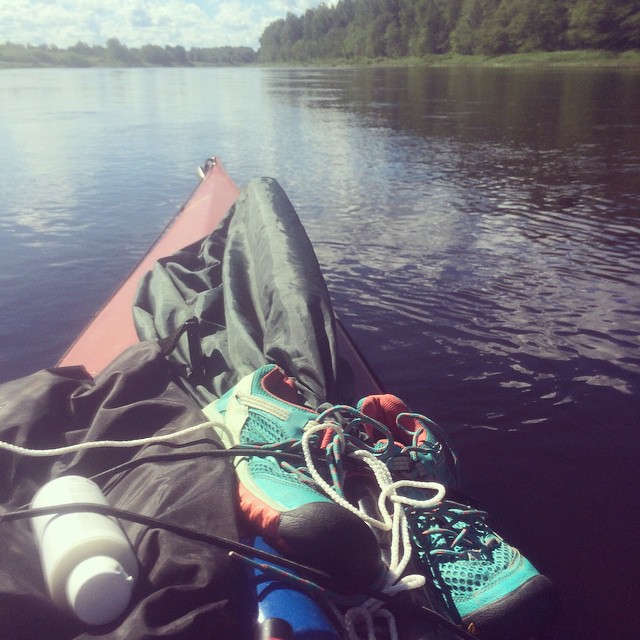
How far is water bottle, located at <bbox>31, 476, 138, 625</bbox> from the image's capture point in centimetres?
151

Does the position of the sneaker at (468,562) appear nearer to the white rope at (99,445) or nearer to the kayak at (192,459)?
the kayak at (192,459)

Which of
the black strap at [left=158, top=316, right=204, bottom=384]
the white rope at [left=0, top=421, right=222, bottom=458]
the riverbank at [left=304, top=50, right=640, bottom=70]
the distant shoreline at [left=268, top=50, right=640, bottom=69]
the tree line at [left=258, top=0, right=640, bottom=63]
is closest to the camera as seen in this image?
the white rope at [left=0, top=421, right=222, bottom=458]

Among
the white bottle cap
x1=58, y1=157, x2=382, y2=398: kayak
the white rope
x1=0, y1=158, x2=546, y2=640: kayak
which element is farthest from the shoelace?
x1=58, y1=157, x2=382, y2=398: kayak

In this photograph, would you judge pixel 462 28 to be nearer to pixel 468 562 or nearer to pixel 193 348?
pixel 193 348

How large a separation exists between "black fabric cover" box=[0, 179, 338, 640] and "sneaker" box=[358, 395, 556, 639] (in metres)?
0.65

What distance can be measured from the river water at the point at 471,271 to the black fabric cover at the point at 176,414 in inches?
60.3

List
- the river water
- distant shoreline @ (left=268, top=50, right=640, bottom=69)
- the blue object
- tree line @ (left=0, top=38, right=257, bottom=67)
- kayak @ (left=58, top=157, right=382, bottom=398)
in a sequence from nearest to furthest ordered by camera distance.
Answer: the blue object < the river water < kayak @ (left=58, top=157, right=382, bottom=398) < distant shoreline @ (left=268, top=50, right=640, bottom=69) < tree line @ (left=0, top=38, right=257, bottom=67)

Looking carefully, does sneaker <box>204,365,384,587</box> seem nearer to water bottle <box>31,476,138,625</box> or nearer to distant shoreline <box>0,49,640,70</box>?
water bottle <box>31,476,138,625</box>

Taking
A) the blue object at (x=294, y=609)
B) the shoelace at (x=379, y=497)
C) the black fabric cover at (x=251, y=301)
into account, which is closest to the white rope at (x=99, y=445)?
the shoelace at (x=379, y=497)

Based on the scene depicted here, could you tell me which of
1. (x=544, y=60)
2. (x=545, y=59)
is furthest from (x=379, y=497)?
(x=545, y=59)

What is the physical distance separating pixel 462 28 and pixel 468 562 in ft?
258

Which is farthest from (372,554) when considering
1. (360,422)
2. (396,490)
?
(360,422)

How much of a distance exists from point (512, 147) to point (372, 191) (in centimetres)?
585

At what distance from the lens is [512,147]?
15.7m
